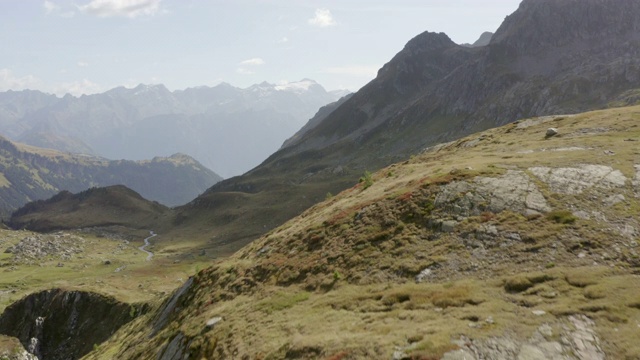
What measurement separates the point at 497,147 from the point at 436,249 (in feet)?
83.7

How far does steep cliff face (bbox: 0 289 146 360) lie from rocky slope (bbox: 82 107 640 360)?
83.2 feet

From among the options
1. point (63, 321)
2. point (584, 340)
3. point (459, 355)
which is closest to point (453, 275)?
point (584, 340)

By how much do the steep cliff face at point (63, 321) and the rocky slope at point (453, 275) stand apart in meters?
25.4

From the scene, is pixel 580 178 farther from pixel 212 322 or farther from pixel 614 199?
pixel 212 322

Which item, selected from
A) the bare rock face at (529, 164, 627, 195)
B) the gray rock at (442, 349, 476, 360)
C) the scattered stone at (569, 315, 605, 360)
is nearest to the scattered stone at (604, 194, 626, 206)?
the bare rock face at (529, 164, 627, 195)

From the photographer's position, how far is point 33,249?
151625 mm

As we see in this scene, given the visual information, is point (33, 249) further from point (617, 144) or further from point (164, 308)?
point (617, 144)

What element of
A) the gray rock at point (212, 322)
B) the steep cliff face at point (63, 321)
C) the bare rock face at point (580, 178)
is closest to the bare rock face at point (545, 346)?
the bare rock face at point (580, 178)

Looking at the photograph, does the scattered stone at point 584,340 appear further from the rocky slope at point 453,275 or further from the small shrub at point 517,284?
the small shrub at point 517,284

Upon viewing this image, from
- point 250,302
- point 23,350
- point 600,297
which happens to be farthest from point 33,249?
point 600,297

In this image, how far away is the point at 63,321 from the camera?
6975 centimetres

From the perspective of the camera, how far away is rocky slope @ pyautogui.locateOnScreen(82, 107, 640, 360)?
16.8 metres

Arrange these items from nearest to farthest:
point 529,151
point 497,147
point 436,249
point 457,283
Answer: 1. point 457,283
2. point 436,249
3. point 529,151
4. point 497,147

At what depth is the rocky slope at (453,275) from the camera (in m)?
16.8
